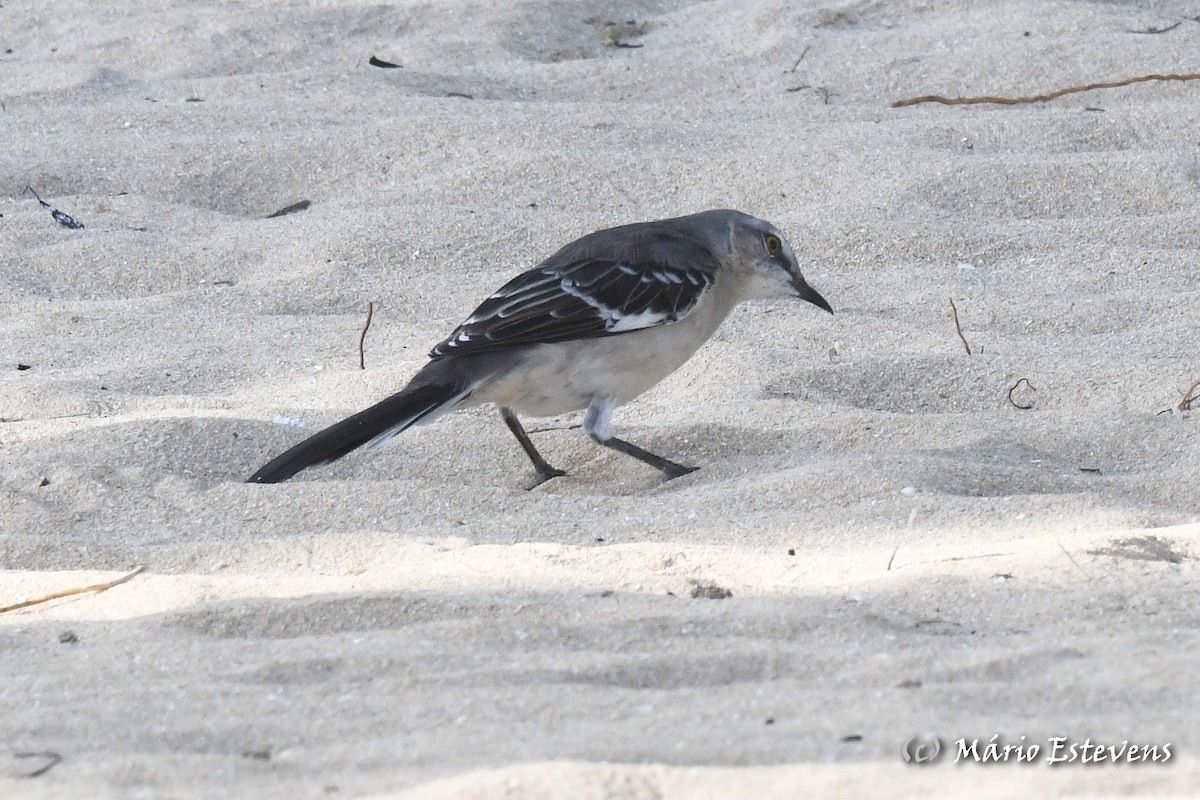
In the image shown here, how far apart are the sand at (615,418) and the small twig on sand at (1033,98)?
0.09 meters

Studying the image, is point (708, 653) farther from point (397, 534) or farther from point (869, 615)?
point (397, 534)

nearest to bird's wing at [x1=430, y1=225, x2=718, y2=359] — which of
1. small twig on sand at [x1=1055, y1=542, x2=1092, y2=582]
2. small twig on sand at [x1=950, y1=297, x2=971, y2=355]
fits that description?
small twig on sand at [x1=950, y1=297, x2=971, y2=355]

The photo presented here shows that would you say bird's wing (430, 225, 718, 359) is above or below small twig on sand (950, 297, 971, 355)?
above

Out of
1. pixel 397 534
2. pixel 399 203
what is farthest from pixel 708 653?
pixel 399 203

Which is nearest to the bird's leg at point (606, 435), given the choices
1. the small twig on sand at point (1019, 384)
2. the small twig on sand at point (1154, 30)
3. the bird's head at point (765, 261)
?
the bird's head at point (765, 261)

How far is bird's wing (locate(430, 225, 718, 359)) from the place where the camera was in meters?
4.82

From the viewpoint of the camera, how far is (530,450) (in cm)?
495

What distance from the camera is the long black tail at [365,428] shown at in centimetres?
437

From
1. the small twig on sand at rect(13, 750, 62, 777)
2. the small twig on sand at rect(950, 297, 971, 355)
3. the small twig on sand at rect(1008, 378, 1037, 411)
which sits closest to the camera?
the small twig on sand at rect(13, 750, 62, 777)

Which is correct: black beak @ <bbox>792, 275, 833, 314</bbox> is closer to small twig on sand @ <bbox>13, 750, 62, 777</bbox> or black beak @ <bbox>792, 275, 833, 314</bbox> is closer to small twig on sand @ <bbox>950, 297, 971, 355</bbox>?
small twig on sand @ <bbox>950, 297, 971, 355</bbox>

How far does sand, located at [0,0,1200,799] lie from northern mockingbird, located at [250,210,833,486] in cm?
19

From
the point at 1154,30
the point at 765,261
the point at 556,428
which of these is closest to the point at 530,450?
the point at 556,428

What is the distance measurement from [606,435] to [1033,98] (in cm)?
394

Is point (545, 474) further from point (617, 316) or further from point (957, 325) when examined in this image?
point (957, 325)
